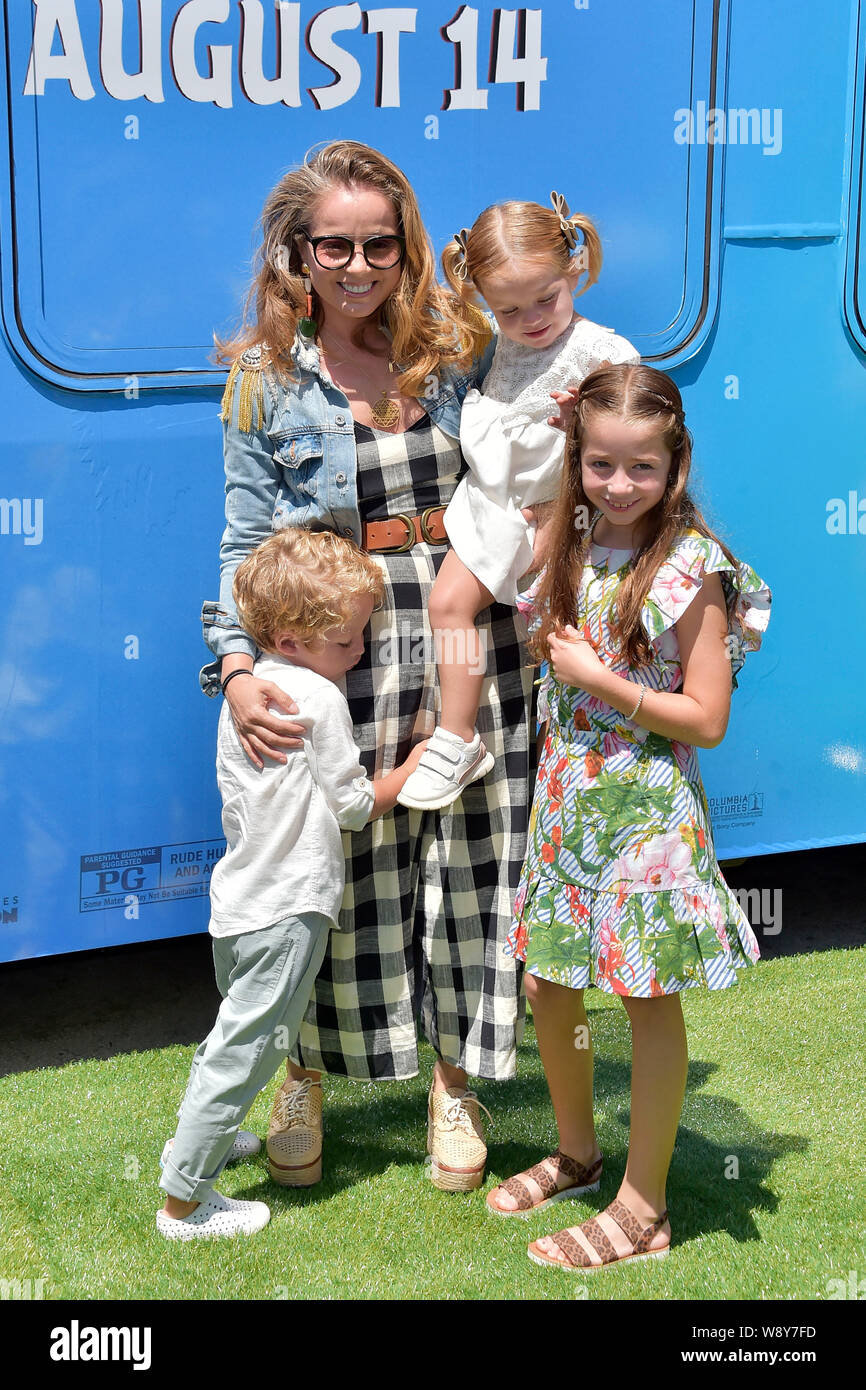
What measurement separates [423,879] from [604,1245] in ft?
2.38

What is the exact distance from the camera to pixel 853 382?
3.60 m

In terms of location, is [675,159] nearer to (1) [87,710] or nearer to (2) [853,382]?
(2) [853,382]

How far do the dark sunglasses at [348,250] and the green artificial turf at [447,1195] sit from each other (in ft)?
5.52

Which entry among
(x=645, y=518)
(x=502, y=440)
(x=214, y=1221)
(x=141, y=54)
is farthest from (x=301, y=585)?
(x=141, y=54)

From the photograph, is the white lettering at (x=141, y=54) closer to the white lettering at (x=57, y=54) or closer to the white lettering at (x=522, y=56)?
the white lettering at (x=57, y=54)

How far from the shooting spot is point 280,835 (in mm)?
2275

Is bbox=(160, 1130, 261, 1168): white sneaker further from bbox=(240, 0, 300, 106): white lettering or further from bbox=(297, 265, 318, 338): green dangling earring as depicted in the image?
bbox=(240, 0, 300, 106): white lettering

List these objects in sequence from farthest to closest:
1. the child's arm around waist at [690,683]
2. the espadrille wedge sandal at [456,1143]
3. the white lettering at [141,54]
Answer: the white lettering at [141,54], the espadrille wedge sandal at [456,1143], the child's arm around waist at [690,683]

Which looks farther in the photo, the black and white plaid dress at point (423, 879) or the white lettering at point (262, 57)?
the white lettering at point (262, 57)

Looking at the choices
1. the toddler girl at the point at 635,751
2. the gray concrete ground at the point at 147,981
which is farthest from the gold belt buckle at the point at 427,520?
the gray concrete ground at the point at 147,981

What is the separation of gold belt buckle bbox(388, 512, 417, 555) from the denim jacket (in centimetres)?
7

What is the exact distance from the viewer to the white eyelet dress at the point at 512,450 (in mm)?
2381

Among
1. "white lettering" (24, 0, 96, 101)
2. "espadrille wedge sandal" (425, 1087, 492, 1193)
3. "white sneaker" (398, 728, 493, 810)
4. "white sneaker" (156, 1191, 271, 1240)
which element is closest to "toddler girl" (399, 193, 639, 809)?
"white sneaker" (398, 728, 493, 810)

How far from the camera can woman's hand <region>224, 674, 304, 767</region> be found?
2.26 metres
